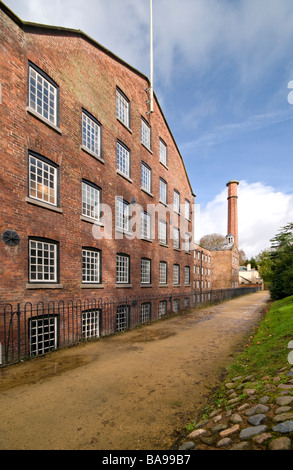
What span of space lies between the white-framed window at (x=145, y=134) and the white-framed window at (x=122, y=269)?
840 centimetres

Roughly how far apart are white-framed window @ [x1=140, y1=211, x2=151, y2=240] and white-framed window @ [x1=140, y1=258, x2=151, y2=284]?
1650 millimetres

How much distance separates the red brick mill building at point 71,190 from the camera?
28.0ft

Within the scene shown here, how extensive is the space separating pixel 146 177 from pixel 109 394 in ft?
49.2

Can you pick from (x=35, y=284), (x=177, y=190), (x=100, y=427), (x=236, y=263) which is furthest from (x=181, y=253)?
(x=236, y=263)

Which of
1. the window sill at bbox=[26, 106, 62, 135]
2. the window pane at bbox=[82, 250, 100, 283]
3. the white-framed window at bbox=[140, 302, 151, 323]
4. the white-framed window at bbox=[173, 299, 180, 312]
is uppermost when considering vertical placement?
the window sill at bbox=[26, 106, 62, 135]

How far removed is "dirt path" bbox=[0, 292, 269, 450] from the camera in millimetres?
3898

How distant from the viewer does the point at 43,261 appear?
959 cm

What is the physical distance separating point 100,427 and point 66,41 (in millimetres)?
14110

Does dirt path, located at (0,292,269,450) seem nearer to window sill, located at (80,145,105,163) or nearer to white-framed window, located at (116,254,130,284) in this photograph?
white-framed window, located at (116,254,130,284)

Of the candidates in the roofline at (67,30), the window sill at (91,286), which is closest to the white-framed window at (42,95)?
the roofline at (67,30)

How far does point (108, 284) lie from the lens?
12984mm

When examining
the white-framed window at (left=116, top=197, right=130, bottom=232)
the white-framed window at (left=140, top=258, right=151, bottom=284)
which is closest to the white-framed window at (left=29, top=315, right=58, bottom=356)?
the white-framed window at (left=116, top=197, right=130, bottom=232)

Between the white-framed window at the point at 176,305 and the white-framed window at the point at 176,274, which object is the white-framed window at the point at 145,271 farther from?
the white-framed window at the point at 176,274

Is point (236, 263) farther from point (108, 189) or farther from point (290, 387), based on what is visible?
point (290, 387)
